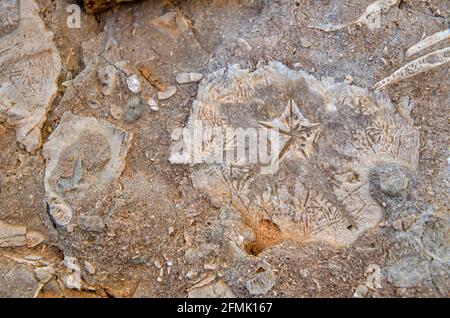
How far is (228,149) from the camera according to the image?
2.47m

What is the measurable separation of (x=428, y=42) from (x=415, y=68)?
152 millimetres

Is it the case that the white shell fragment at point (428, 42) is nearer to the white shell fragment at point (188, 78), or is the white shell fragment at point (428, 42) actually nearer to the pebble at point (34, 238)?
the white shell fragment at point (188, 78)

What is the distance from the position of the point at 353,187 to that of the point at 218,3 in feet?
3.75

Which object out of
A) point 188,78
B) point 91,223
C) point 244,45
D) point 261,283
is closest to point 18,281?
point 91,223

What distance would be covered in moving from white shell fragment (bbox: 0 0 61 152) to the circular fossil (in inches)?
27.8

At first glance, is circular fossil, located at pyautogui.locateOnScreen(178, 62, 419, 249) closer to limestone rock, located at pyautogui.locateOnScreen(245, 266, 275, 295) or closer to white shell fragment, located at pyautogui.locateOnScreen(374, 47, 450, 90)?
white shell fragment, located at pyautogui.locateOnScreen(374, 47, 450, 90)

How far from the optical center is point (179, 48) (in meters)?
2.72

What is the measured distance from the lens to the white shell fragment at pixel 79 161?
2.40 metres

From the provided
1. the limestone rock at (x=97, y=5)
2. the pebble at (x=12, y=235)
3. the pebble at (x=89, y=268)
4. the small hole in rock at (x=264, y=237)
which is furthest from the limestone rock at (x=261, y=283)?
the limestone rock at (x=97, y=5)

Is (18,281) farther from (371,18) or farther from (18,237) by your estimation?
(371,18)

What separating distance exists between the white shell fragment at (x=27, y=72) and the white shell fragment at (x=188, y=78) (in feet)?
1.97

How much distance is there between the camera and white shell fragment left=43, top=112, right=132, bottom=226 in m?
2.40
